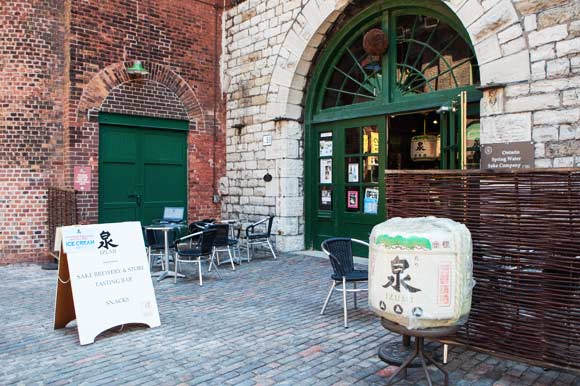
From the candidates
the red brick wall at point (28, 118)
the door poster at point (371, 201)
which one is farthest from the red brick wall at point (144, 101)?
the door poster at point (371, 201)

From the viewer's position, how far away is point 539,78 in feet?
17.7

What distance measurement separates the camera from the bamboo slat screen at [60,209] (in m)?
7.82

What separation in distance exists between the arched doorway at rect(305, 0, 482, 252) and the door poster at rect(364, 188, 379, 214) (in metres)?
0.02

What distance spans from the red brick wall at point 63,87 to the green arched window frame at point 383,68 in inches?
120

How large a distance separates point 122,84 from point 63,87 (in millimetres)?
1021

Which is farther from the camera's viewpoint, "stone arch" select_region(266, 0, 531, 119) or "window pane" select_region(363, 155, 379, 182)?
"window pane" select_region(363, 155, 379, 182)

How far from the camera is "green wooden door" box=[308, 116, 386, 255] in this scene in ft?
25.7

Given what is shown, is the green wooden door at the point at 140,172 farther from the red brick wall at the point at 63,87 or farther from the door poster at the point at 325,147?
the door poster at the point at 325,147

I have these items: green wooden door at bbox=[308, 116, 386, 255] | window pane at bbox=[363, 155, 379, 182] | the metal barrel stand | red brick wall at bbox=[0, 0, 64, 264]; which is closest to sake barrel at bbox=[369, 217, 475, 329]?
the metal barrel stand

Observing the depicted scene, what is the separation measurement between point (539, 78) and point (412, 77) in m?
2.23

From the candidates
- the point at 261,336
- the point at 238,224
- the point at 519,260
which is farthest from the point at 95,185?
the point at 519,260

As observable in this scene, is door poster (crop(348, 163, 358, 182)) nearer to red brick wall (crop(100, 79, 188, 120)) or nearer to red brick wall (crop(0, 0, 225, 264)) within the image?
red brick wall (crop(100, 79, 188, 120))

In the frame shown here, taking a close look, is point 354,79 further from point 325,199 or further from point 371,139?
point 325,199

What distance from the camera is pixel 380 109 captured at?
25.2 feet
